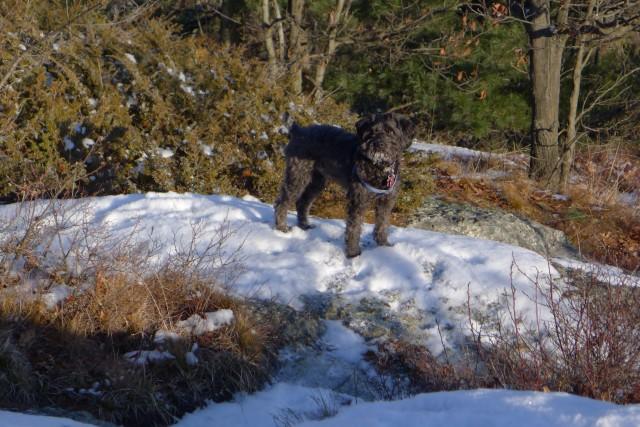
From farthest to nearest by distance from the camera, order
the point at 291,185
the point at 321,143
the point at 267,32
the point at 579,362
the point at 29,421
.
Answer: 1. the point at 267,32
2. the point at 291,185
3. the point at 321,143
4. the point at 579,362
5. the point at 29,421

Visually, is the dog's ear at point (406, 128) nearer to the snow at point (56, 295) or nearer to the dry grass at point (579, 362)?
the dry grass at point (579, 362)

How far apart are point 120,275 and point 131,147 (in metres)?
4.39

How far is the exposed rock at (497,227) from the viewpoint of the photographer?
845 centimetres

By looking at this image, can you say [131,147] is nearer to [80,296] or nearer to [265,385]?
[80,296]

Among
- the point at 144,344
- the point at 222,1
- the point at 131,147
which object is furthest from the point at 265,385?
the point at 222,1

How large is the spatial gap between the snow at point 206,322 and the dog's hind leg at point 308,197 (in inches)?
79.8

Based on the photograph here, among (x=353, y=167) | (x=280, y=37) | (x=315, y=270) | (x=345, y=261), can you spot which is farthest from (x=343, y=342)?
(x=280, y=37)

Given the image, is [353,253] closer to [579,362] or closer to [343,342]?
[343,342]

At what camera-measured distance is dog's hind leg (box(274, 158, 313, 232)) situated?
23.0ft

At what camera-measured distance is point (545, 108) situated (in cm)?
1116

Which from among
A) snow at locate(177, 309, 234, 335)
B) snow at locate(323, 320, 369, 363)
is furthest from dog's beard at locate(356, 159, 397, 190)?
snow at locate(177, 309, 234, 335)

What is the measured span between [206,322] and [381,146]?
2.17 m

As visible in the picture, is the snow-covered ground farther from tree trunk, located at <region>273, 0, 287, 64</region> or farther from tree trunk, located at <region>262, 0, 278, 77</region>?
tree trunk, located at <region>273, 0, 287, 64</region>

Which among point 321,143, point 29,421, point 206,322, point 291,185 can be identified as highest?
point 321,143
